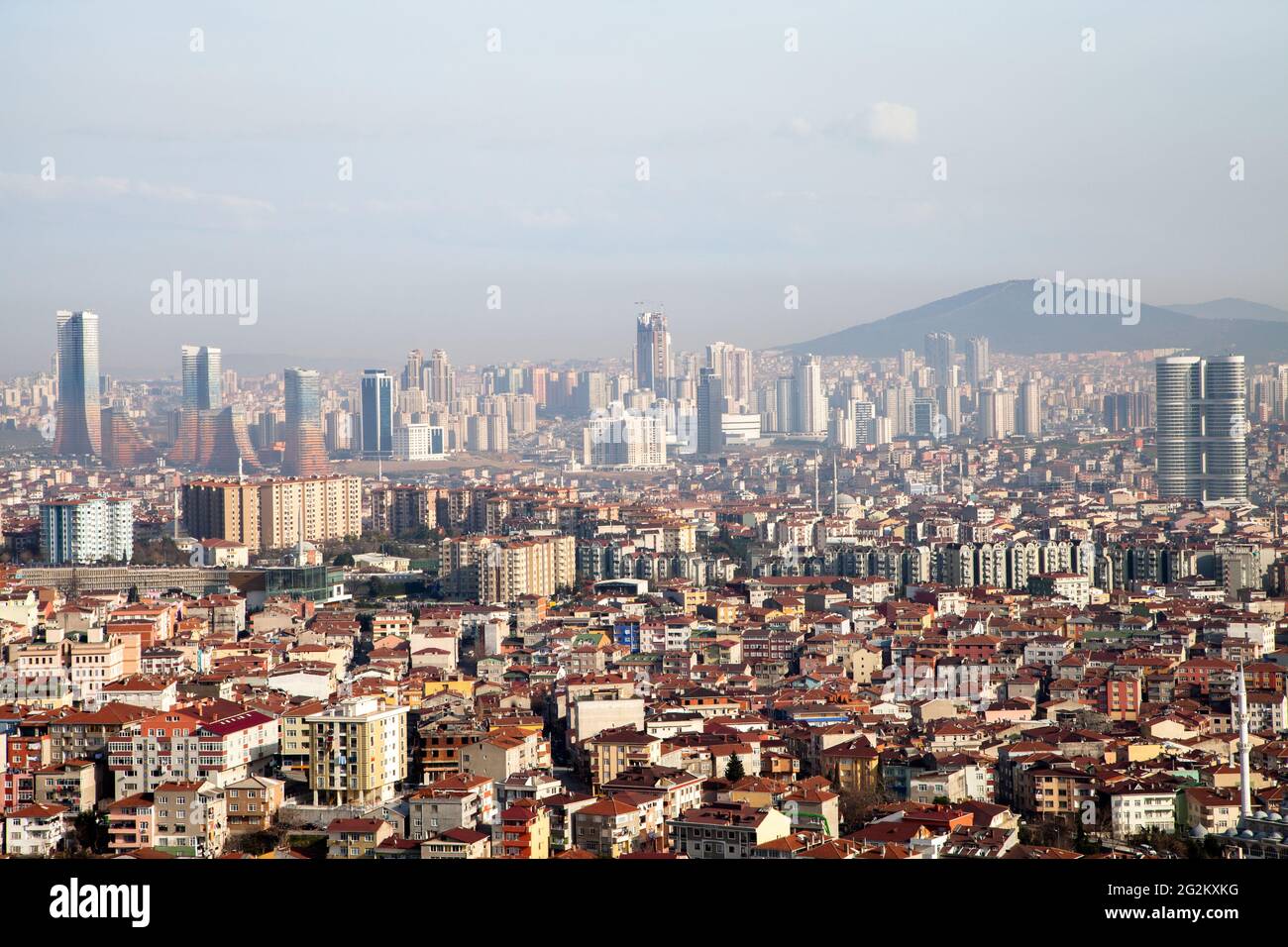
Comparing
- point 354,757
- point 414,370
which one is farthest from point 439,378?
point 354,757

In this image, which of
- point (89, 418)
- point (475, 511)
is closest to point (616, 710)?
point (475, 511)

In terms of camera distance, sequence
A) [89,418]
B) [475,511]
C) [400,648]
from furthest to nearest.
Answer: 1. [89,418]
2. [475,511]
3. [400,648]

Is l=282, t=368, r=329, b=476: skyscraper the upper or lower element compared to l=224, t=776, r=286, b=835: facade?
upper

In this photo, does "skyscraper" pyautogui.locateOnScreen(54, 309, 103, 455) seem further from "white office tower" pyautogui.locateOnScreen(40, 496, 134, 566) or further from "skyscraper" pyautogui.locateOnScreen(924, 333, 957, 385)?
"skyscraper" pyautogui.locateOnScreen(924, 333, 957, 385)

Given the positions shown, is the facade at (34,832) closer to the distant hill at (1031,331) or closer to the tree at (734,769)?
the tree at (734,769)

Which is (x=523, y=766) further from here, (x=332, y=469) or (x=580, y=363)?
(x=580, y=363)

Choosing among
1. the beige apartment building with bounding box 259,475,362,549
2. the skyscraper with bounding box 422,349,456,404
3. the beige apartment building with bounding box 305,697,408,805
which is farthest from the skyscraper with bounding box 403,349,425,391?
the beige apartment building with bounding box 305,697,408,805

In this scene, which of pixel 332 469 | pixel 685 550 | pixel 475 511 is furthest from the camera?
pixel 332 469
